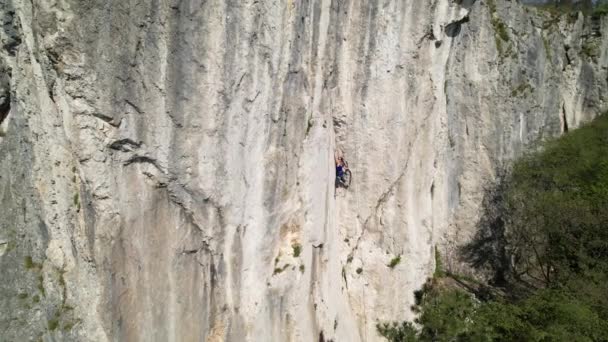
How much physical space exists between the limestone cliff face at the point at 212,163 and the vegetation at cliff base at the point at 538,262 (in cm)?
227

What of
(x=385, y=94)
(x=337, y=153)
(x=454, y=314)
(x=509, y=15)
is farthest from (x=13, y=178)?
(x=509, y=15)

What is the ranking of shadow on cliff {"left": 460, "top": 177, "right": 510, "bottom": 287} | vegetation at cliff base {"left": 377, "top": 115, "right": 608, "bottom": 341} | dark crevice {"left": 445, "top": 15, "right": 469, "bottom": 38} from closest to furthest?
vegetation at cliff base {"left": 377, "top": 115, "right": 608, "bottom": 341}, dark crevice {"left": 445, "top": 15, "right": 469, "bottom": 38}, shadow on cliff {"left": 460, "top": 177, "right": 510, "bottom": 287}

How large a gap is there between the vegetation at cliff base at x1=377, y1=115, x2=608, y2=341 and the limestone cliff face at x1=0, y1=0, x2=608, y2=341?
2.27 metres

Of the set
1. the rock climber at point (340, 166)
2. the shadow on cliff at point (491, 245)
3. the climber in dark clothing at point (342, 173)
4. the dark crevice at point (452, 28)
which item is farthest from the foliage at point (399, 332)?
the dark crevice at point (452, 28)

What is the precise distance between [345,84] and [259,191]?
3682 mm

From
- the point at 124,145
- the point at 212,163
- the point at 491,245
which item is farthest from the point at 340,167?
the point at 491,245

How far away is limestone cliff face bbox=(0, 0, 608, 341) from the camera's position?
20.7 ft

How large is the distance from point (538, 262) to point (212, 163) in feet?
40.7

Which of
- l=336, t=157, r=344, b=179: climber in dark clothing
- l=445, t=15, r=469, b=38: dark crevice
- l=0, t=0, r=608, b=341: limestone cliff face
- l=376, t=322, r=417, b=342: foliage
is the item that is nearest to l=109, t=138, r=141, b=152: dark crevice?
l=0, t=0, r=608, b=341: limestone cliff face

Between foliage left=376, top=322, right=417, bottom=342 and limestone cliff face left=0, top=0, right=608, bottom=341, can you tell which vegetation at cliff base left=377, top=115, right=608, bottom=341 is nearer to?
foliage left=376, top=322, right=417, bottom=342

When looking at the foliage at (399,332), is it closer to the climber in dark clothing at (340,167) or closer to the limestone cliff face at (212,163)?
the limestone cliff face at (212,163)

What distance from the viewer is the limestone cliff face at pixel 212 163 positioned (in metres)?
6.31

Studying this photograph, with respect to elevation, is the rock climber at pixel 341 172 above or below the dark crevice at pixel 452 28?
below

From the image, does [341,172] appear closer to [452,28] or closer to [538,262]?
[452,28]
